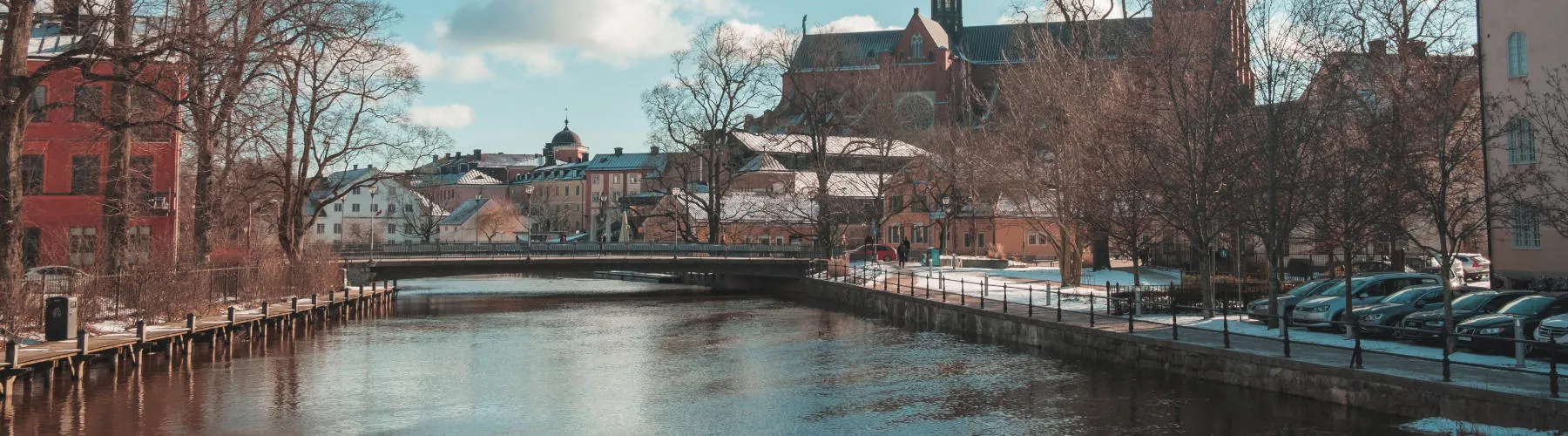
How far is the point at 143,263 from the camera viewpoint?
26891 mm

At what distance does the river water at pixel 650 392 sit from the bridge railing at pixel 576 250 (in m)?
17.6

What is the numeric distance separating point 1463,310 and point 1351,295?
12.0 feet

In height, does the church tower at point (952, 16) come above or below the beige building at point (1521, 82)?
above

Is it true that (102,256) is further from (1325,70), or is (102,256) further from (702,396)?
(1325,70)

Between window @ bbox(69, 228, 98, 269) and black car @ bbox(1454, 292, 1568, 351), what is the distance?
123ft

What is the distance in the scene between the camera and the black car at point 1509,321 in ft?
62.5

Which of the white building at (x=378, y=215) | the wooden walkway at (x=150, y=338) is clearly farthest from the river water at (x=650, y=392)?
the white building at (x=378, y=215)

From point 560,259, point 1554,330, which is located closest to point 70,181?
point 560,259

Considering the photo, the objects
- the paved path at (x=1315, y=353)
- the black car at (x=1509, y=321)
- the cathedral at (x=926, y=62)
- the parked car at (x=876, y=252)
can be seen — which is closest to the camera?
the paved path at (x=1315, y=353)

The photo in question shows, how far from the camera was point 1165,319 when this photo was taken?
27422 mm

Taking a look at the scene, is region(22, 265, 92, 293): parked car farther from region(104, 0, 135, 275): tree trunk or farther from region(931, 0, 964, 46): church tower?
region(931, 0, 964, 46): church tower

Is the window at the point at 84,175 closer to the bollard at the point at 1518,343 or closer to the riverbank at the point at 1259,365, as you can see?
the riverbank at the point at 1259,365

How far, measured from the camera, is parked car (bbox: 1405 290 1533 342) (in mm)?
21438

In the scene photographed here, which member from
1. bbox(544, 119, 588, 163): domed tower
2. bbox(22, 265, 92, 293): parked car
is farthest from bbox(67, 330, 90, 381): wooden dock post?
bbox(544, 119, 588, 163): domed tower
